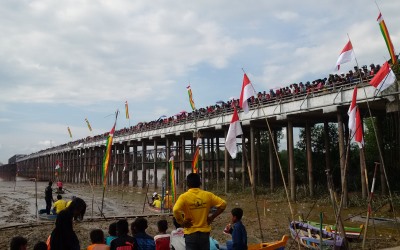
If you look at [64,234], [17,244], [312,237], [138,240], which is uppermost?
[64,234]

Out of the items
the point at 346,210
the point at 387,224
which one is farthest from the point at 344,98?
the point at 387,224

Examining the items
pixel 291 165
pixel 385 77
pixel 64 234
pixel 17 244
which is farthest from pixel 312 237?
pixel 291 165

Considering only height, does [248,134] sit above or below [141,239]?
above

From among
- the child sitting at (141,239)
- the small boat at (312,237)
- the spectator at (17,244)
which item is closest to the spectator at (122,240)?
the child sitting at (141,239)

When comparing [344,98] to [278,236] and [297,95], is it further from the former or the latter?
[278,236]

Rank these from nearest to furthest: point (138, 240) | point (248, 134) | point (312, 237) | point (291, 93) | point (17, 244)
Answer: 1. point (17, 244)
2. point (138, 240)
3. point (312, 237)
4. point (291, 93)
5. point (248, 134)

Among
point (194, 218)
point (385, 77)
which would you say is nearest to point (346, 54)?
point (385, 77)

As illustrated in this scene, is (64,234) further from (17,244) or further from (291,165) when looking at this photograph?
(291,165)

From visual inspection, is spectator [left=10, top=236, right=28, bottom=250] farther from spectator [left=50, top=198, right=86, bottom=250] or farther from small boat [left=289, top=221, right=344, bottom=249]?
small boat [left=289, top=221, right=344, bottom=249]

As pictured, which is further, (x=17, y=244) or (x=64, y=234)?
(x=17, y=244)

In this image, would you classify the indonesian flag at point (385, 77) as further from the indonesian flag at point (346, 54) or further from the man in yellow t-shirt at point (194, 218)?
the man in yellow t-shirt at point (194, 218)

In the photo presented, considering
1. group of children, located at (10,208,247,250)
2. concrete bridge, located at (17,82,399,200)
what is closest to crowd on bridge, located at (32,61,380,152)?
concrete bridge, located at (17,82,399,200)

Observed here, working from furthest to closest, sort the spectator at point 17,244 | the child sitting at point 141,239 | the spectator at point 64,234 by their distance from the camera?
the child sitting at point 141,239
the spectator at point 17,244
the spectator at point 64,234

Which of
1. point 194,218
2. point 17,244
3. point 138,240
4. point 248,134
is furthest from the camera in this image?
point 248,134
